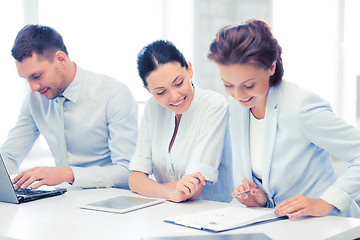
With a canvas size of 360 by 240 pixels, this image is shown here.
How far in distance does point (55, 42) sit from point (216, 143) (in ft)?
3.30

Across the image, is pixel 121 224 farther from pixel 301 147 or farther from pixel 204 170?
pixel 301 147

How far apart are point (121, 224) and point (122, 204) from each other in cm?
29

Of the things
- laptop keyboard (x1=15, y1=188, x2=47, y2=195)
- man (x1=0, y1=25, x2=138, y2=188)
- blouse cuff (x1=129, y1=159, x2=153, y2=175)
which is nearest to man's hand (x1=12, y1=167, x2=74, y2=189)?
laptop keyboard (x1=15, y1=188, x2=47, y2=195)

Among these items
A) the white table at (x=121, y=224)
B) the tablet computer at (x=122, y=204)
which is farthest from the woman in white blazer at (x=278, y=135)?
the tablet computer at (x=122, y=204)

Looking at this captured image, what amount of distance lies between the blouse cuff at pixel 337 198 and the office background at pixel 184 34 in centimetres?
176

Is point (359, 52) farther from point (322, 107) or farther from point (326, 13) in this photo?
point (322, 107)

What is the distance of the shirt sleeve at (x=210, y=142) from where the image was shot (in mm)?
2051

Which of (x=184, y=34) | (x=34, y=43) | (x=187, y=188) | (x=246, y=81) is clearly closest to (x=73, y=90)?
(x=34, y=43)

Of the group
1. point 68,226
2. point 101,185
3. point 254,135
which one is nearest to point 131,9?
point 101,185

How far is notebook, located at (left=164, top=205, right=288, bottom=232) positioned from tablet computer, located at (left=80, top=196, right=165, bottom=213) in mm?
233

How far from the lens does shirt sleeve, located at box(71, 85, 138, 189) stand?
2.39 m

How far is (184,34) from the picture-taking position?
4.02 m

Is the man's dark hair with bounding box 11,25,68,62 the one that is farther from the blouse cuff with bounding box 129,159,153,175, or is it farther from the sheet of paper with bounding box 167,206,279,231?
the sheet of paper with bounding box 167,206,279,231

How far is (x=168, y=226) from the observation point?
1548mm
